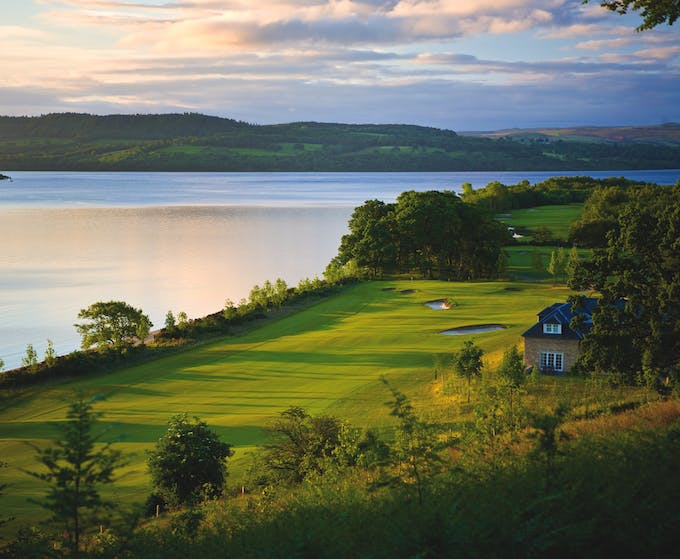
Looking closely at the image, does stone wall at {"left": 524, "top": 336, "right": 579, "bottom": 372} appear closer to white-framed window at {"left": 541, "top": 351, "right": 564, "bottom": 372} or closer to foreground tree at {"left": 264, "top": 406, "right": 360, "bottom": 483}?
white-framed window at {"left": 541, "top": 351, "right": 564, "bottom": 372}

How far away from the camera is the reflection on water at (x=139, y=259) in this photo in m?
60.2

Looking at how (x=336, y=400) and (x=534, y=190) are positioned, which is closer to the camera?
(x=336, y=400)

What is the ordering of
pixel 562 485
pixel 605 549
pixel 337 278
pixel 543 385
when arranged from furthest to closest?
pixel 337 278, pixel 543 385, pixel 562 485, pixel 605 549

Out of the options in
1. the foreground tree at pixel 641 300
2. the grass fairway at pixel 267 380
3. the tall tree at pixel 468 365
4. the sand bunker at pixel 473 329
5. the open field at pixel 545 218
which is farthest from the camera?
the open field at pixel 545 218

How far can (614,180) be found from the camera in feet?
507

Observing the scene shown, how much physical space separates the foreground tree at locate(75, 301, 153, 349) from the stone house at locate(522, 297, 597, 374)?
25.6 metres

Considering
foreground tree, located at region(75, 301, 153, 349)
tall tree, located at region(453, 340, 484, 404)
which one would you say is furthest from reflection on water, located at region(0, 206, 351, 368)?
tall tree, located at region(453, 340, 484, 404)

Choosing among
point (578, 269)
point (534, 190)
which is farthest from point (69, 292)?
point (534, 190)

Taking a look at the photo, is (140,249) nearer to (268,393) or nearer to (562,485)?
(268,393)

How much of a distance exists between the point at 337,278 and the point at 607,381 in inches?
1813

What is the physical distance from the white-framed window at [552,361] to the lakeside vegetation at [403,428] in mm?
1260

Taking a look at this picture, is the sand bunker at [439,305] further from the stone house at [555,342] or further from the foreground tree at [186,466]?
the foreground tree at [186,466]

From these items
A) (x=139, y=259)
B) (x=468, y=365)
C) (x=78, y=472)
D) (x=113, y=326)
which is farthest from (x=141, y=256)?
(x=78, y=472)

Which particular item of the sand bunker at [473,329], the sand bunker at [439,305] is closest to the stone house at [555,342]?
the sand bunker at [473,329]
